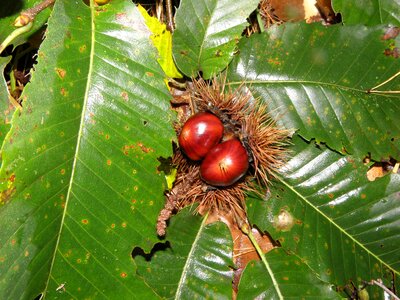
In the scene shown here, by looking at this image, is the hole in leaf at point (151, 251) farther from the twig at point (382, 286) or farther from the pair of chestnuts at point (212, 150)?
the twig at point (382, 286)

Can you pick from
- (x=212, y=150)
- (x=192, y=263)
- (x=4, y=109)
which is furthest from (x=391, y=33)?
(x=4, y=109)

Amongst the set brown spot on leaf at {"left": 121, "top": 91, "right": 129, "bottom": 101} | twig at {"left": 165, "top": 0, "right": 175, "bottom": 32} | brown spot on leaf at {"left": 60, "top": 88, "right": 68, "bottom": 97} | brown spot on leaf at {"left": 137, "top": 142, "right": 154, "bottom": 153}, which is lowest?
brown spot on leaf at {"left": 137, "top": 142, "right": 154, "bottom": 153}

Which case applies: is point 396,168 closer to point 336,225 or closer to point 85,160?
point 336,225

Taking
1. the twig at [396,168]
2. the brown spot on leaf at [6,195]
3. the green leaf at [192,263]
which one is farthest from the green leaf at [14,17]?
the twig at [396,168]

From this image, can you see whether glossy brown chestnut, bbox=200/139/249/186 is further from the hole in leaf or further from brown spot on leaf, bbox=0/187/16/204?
brown spot on leaf, bbox=0/187/16/204

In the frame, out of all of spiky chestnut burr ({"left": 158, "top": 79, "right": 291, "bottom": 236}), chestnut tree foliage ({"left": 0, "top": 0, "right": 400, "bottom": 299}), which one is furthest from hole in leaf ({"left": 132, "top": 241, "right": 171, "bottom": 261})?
spiky chestnut burr ({"left": 158, "top": 79, "right": 291, "bottom": 236})

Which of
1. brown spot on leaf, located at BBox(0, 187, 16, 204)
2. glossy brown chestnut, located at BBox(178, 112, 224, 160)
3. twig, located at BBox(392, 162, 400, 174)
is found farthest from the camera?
twig, located at BBox(392, 162, 400, 174)
